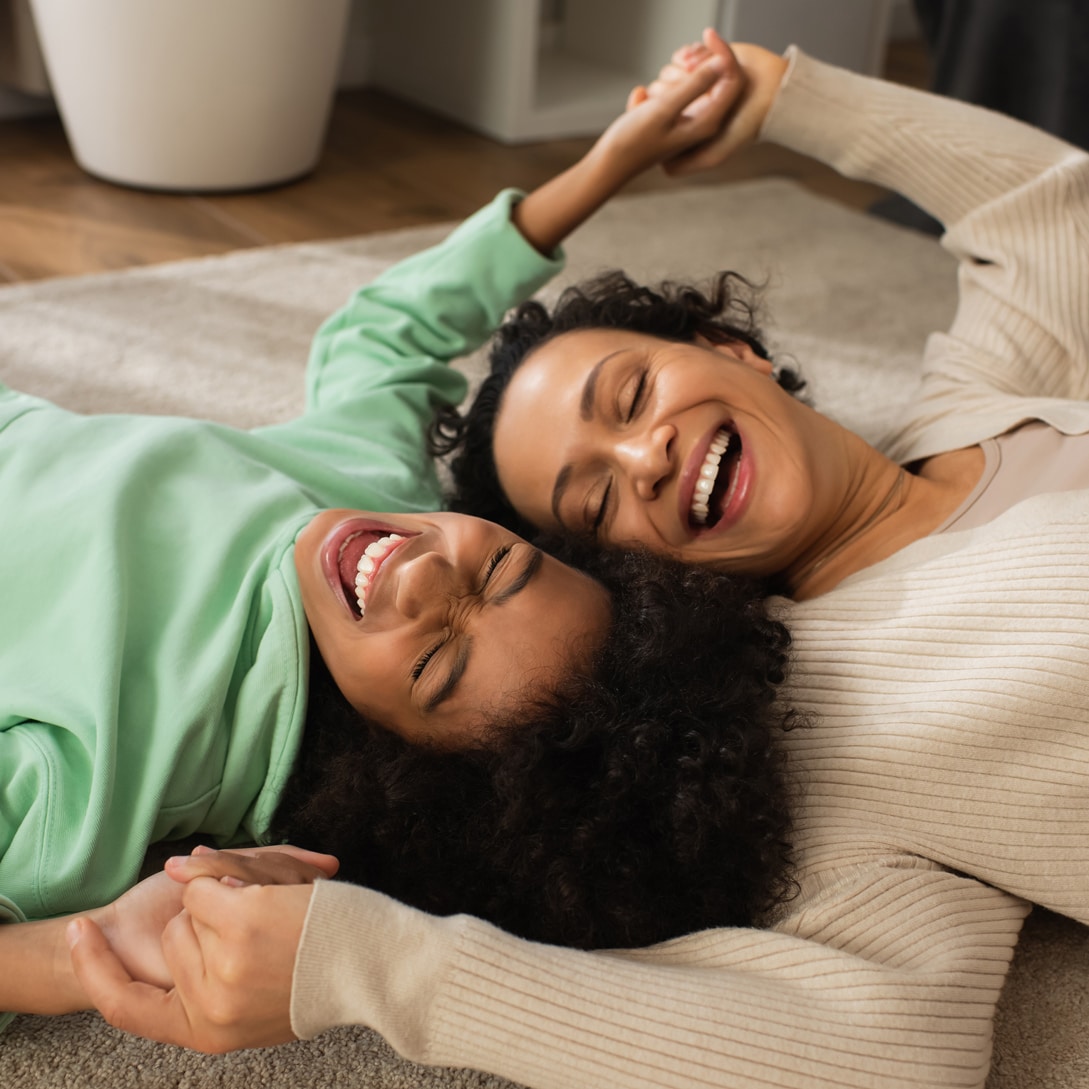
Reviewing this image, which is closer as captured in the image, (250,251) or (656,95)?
(656,95)

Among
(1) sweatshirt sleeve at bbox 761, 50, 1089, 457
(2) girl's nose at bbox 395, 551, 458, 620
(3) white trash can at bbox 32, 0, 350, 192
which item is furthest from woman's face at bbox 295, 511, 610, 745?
(3) white trash can at bbox 32, 0, 350, 192

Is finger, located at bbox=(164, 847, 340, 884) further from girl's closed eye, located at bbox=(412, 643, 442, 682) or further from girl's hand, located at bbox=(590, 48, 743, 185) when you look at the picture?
girl's hand, located at bbox=(590, 48, 743, 185)

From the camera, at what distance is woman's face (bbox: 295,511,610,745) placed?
0.86 metres

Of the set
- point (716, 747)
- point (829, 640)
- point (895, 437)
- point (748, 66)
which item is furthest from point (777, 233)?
point (716, 747)

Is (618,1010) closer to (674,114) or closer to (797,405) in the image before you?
(797,405)

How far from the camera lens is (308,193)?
8.32 ft

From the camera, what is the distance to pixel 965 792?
89 centimetres

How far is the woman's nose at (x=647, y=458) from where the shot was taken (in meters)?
1.01

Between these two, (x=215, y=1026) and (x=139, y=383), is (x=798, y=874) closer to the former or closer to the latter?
(x=215, y=1026)

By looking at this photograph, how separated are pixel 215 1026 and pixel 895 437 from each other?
2.98 ft

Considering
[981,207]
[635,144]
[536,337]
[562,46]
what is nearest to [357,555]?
[536,337]

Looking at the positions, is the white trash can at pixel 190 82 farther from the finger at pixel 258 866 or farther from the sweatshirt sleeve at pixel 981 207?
the finger at pixel 258 866

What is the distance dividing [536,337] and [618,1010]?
0.71 meters

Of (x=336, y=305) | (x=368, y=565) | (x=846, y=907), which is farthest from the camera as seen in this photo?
(x=336, y=305)
